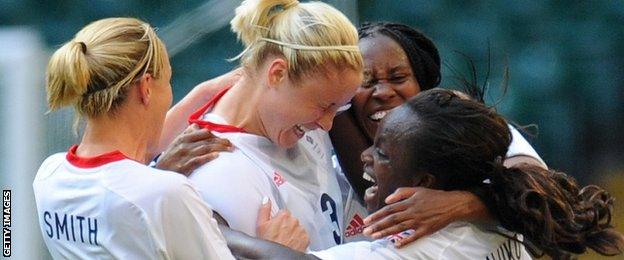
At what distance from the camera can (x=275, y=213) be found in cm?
227

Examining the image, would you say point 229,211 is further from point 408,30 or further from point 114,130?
point 408,30

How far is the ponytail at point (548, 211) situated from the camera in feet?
6.83

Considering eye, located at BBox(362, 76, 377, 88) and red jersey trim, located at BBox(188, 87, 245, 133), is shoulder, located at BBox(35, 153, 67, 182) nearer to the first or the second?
red jersey trim, located at BBox(188, 87, 245, 133)

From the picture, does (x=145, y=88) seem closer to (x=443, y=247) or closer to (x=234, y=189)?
(x=234, y=189)

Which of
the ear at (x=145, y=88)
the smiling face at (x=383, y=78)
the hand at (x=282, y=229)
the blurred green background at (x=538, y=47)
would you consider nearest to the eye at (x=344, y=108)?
the smiling face at (x=383, y=78)

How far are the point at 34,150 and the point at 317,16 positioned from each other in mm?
704

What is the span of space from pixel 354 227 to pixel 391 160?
0.45m

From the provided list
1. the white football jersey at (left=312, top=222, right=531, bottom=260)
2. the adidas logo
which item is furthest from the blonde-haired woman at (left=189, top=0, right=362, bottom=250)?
the white football jersey at (left=312, top=222, right=531, bottom=260)

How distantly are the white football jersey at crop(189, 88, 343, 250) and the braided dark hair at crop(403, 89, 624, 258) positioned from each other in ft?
1.02

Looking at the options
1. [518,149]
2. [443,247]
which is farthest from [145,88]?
[518,149]

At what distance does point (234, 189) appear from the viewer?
2236 millimetres

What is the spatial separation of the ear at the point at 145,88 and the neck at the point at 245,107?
0.35 metres

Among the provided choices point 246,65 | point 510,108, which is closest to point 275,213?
point 246,65

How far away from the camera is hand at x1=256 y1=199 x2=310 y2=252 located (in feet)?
7.23
